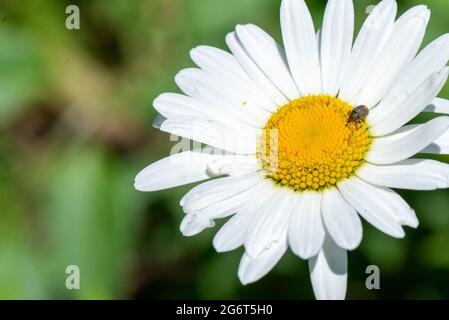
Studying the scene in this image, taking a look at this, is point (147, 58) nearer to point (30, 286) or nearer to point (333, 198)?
point (30, 286)

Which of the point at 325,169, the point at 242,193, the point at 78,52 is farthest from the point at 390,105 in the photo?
the point at 78,52

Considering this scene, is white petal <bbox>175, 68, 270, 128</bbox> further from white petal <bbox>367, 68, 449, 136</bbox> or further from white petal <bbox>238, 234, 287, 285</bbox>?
white petal <bbox>238, 234, 287, 285</bbox>

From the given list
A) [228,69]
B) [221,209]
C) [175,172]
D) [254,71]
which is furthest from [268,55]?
[221,209]

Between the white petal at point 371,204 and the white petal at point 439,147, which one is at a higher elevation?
the white petal at point 439,147

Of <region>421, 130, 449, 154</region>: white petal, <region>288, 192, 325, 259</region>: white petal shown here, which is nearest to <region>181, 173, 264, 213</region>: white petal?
<region>288, 192, 325, 259</region>: white petal

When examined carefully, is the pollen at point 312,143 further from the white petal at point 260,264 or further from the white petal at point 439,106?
the white petal at point 260,264

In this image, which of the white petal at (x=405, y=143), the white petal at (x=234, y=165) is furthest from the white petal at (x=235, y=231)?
the white petal at (x=405, y=143)

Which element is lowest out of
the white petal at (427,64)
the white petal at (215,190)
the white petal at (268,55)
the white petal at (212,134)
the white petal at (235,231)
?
the white petal at (235,231)
